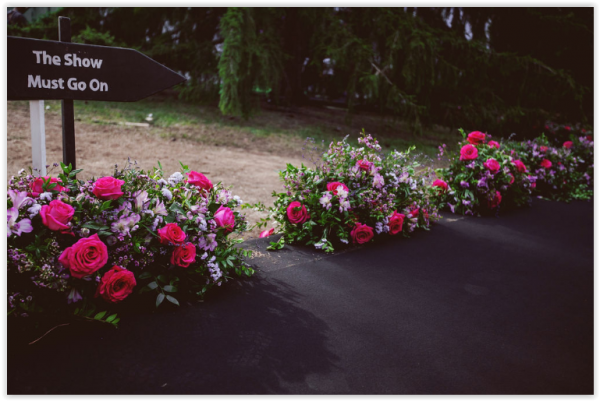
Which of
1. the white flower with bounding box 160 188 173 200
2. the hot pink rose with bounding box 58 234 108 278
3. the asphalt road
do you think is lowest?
the asphalt road

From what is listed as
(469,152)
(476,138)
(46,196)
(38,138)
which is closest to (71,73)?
(38,138)

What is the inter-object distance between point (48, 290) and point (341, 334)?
A: 139 centimetres

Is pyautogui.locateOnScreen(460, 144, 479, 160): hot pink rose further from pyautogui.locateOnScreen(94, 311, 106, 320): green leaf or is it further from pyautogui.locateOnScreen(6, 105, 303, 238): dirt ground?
pyautogui.locateOnScreen(94, 311, 106, 320): green leaf

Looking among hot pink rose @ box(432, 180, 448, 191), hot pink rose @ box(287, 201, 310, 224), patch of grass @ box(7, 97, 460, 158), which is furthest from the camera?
patch of grass @ box(7, 97, 460, 158)

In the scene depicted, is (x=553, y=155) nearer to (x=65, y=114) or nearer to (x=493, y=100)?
(x=493, y=100)

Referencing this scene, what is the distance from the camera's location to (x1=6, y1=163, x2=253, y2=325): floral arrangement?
200cm

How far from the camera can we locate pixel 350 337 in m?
2.24

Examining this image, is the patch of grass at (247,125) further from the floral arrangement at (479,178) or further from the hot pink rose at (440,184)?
the hot pink rose at (440,184)

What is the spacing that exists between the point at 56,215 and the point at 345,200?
2.02 m

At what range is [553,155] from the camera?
6371mm

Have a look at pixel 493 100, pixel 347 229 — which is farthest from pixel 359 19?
pixel 347 229

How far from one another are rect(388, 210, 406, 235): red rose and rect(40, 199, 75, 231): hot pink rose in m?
2.48

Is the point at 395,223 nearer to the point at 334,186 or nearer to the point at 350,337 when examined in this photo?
the point at 334,186

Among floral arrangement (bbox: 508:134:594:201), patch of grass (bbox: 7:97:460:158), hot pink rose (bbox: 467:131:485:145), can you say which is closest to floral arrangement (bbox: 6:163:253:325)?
hot pink rose (bbox: 467:131:485:145)
